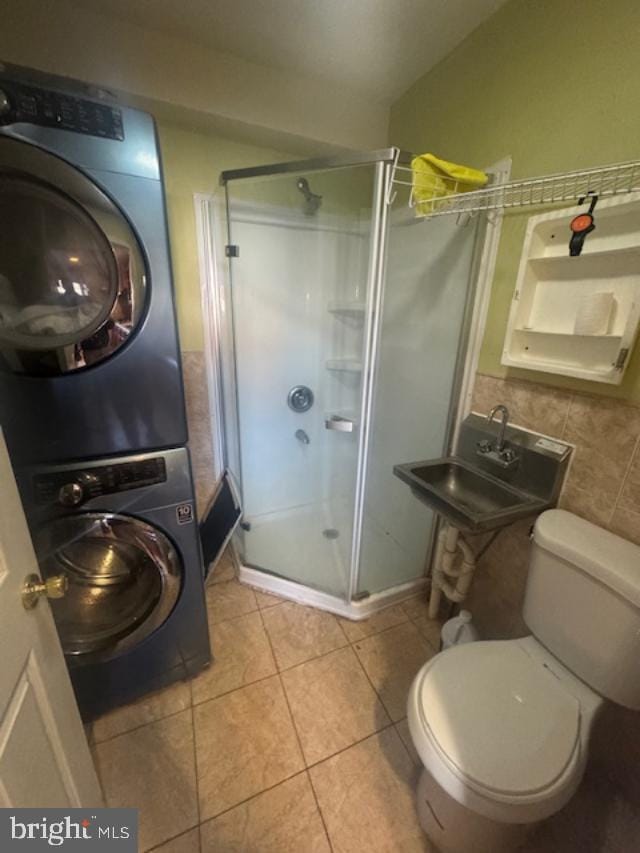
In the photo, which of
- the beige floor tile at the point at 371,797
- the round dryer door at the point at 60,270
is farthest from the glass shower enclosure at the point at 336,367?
the round dryer door at the point at 60,270

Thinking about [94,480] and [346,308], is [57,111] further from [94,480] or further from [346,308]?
[346,308]

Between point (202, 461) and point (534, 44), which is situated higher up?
point (534, 44)

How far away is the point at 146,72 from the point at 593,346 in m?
1.82

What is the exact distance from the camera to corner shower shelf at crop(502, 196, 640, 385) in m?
0.90

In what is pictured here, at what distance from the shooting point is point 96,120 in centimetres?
76

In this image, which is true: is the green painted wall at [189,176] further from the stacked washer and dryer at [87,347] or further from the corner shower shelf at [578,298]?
the corner shower shelf at [578,298]

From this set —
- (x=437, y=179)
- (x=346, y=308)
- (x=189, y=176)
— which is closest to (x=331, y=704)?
(x=346, y=308)

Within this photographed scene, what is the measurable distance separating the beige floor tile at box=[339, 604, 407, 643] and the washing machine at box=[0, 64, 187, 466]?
131cm

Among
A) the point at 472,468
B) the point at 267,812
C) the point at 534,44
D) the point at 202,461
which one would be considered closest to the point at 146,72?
the point at 534,44

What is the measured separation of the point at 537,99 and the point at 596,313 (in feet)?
2.38

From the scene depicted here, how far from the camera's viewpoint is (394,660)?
1.44 metres

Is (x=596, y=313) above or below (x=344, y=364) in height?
above

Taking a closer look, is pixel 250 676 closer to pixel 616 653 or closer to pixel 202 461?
pixel 202 461

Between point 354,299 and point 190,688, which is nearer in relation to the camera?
point 190,688
